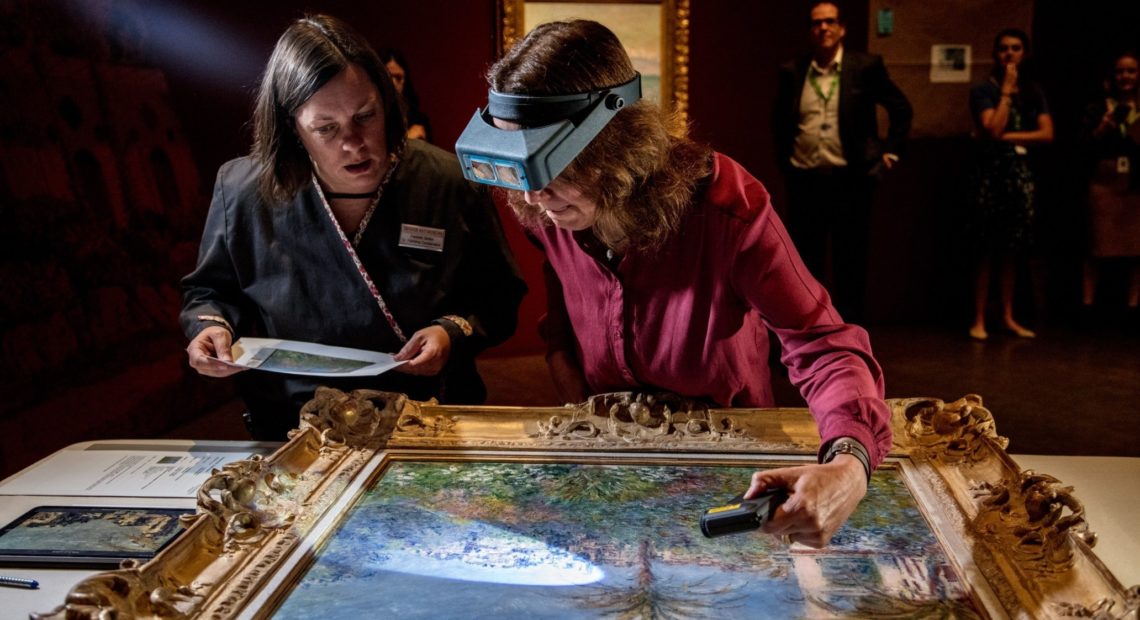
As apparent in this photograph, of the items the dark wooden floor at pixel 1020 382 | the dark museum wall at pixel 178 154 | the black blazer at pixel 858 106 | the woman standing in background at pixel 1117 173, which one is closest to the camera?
the dark museum wall at pixel 178 154

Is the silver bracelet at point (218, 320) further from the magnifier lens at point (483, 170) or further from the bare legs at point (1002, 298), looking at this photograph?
the bare legs at point (1002, 298)

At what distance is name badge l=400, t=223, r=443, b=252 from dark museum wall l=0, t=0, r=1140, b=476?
1771 millimetres

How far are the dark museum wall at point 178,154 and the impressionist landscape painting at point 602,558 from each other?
86.4 inches

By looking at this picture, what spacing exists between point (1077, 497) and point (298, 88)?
6.23ft

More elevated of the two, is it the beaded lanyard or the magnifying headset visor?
the magnifying headset visor

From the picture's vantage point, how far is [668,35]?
17.8 feet

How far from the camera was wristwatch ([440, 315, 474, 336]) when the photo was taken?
2154 mm

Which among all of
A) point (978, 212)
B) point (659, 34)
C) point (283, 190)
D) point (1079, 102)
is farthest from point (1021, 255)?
point (283, 190)

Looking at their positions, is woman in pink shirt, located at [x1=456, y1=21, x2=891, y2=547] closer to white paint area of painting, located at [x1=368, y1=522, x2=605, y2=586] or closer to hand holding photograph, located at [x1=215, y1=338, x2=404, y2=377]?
white paint area of painting, located at [x1=368, y1=522, x2=605, y2=586]

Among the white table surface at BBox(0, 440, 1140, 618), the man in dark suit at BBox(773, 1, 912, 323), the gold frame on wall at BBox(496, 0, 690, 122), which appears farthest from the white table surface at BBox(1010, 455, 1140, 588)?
the gold frame on wall at BBox(496, 0, 690, 122)

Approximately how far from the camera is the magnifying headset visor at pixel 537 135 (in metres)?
1.48

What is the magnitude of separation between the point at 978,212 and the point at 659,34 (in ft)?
7.81

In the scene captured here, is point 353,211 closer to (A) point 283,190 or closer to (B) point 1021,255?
(A) point 283,190

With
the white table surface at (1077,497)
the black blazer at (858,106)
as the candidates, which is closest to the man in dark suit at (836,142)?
the black blazer at (858,106)
